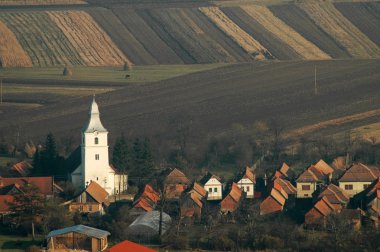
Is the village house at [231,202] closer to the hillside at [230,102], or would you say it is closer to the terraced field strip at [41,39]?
the hillside at [230,102]

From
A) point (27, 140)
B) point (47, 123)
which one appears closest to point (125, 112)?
point (47, 123)

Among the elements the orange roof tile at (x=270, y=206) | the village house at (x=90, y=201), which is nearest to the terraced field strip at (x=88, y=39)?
the village house at (x=90, y=201)

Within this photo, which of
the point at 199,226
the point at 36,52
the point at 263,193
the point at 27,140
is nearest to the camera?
the point at 199,226

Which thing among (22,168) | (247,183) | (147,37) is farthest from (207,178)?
(147,37)

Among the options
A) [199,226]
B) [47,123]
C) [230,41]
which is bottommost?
[199,226]

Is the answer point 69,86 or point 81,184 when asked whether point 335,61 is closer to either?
point 69,86

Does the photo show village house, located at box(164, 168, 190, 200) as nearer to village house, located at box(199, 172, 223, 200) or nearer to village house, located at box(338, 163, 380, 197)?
village house, located at box(199, 172, 223, 200)

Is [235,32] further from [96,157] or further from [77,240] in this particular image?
[77,240]
